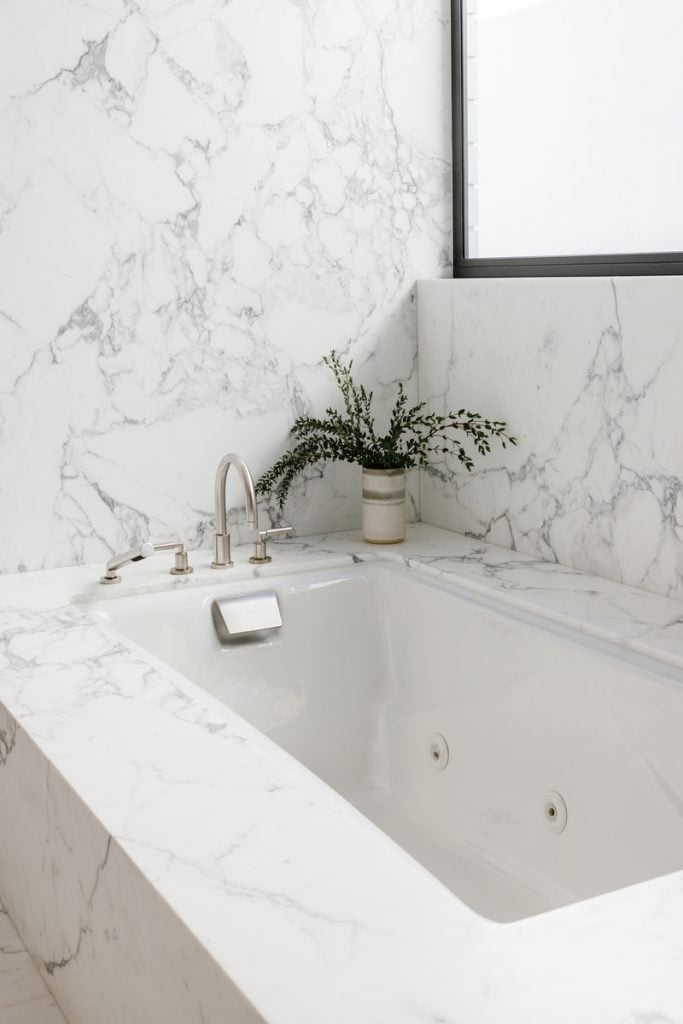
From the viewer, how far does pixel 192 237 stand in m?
2.45

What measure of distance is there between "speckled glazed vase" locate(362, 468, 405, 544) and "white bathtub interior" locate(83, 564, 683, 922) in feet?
0.44

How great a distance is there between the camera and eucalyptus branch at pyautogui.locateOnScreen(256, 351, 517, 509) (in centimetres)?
256

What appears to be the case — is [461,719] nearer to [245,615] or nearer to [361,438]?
[245,615]

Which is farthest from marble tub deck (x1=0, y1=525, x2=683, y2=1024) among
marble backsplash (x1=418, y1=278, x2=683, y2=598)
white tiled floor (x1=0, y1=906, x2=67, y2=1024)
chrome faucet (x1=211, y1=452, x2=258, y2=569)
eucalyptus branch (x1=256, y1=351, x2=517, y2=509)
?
eucalyptus branch (x1=256, y1=351, x2=517, y2=509)

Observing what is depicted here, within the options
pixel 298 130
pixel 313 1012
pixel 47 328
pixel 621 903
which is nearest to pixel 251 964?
pixel 313 1012

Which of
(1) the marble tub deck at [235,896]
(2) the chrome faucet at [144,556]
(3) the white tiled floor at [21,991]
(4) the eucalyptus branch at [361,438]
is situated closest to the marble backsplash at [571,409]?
(4) the eucalyptus branch at [361,438]

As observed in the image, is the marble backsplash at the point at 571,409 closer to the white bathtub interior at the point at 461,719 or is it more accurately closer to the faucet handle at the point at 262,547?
the white bathtub interior at the point at 461,719

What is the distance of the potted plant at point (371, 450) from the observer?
2.56 meters

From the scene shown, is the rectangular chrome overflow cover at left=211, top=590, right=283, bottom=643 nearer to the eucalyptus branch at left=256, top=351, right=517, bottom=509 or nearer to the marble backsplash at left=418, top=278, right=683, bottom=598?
the eucalyptus branch at left=256, top=351, right=517, bottom=509

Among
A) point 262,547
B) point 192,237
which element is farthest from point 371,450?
point 192,237

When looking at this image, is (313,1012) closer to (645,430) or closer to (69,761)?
(69,761)

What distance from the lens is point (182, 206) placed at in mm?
2432

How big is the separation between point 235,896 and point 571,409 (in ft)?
4.66

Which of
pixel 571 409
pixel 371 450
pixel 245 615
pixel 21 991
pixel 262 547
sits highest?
pixel 571 409
